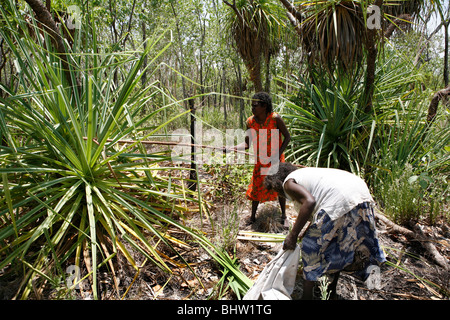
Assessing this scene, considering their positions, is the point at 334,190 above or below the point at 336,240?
above

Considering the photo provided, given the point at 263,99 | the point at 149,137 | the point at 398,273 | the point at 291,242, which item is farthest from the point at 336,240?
the point at 149,137

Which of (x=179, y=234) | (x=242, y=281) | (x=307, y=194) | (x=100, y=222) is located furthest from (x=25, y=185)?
(x=307, y=194)

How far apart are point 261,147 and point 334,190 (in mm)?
1460

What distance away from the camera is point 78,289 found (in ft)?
6.41

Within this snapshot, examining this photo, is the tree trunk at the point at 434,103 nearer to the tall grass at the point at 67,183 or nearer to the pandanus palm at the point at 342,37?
the pandanus palm at the point at 342,37

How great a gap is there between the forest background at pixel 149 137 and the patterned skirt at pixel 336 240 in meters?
0.53

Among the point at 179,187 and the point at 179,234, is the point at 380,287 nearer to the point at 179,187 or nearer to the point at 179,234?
the point at 179,234

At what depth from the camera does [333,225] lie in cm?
180

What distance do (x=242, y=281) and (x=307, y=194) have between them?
82cm

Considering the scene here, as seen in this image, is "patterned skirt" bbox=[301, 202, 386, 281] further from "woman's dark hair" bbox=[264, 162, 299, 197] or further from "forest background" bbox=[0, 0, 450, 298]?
"forest background" bbox=[0, 0, 450, 298]

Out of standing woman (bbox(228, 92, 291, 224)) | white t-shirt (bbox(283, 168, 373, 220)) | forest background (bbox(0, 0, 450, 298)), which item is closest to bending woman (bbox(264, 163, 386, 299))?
white t-shirt (bbox(283, 168, 373, 220))

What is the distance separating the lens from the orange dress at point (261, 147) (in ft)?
10.2

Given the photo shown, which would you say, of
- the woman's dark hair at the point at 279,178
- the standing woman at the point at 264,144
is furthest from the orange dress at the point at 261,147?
the woman's dark hair at the point at 279,178

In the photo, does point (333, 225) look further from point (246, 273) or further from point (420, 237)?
point (420, 237)
